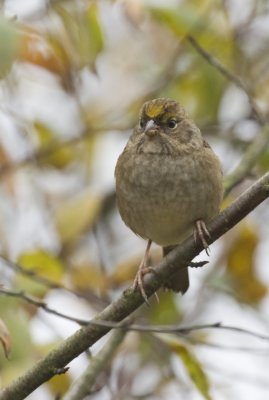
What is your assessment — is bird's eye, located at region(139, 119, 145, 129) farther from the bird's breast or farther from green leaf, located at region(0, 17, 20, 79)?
green leaf, located at region(0, 17, 20, 79)

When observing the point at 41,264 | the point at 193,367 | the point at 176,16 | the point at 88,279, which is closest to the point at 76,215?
the point at 88,279

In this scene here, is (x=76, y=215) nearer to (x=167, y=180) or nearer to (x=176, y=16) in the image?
(x=167, y=180)

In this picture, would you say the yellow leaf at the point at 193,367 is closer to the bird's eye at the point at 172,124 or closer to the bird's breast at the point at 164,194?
the bird's breast at the point at 164,194

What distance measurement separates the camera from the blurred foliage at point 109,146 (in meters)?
3.65

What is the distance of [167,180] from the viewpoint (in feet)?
12.2

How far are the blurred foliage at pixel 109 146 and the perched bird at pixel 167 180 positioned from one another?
0.35 meters

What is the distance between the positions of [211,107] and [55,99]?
64.1 inches

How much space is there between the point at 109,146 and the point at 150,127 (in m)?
2.29

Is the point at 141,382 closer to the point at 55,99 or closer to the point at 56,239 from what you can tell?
the point at 56,239

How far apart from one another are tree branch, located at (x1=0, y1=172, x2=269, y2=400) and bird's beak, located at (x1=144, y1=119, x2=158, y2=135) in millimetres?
926

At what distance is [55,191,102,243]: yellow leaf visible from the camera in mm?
4461

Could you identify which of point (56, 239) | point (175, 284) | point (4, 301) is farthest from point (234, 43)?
point (4, 301)

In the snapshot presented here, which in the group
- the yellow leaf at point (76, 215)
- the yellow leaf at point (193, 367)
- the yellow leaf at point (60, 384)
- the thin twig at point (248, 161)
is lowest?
the yellow leaf at point (193, 367)

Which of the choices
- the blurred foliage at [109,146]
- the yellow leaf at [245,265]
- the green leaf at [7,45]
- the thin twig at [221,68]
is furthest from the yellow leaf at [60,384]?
the green leaf at [7,45]
